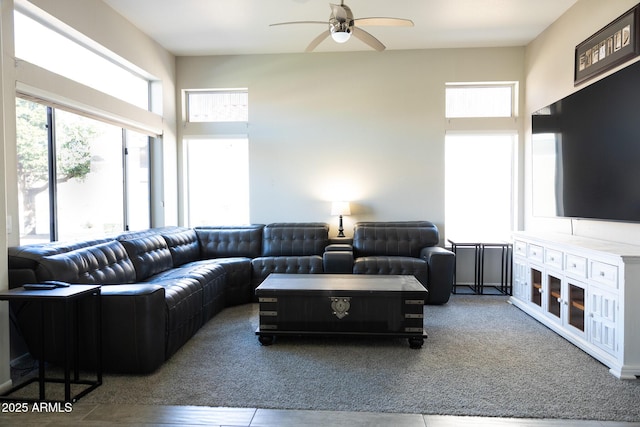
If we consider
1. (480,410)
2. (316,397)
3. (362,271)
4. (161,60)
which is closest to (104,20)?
(161,60)

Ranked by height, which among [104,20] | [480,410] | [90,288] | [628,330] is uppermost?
[104,20]

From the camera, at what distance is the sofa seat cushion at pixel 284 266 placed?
4.47 meters

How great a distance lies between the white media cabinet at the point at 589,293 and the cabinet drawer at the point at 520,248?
0.07 ft

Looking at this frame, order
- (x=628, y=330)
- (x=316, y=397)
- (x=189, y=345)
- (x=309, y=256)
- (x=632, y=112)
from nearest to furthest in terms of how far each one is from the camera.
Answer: (x=316, y=397) < (x=628, y=330) < (x=632, y=112) < (x=189, y=345) < (x=309, y=256)

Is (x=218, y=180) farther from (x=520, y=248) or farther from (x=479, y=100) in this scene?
(x=520, y=248)

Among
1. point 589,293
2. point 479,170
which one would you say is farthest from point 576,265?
point 479,170

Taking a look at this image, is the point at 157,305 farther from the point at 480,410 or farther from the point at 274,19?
the point at 274,19

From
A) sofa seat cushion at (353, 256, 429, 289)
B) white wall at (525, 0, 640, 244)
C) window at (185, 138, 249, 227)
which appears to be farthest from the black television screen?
window at (185, 138, 249, 227)

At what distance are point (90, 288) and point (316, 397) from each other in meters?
1.63

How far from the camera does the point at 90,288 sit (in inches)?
92.9

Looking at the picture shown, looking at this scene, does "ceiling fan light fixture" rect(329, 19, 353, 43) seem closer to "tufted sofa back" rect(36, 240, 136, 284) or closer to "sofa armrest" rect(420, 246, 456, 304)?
"sofa armrest" rect(420, 246, 456, 304)

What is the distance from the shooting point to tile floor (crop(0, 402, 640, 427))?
200 centimetres

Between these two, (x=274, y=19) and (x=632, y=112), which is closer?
(x=632, y=112)

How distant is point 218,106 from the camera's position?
5.53 m
